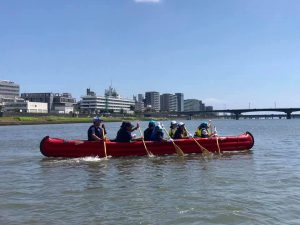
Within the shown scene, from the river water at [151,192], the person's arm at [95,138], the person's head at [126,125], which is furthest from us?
the person's head at [126,125]

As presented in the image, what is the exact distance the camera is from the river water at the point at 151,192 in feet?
36.4

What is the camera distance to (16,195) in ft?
46.0

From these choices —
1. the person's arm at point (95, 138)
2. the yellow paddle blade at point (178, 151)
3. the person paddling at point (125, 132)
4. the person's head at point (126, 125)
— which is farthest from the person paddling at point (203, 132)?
the person's arm at point (95, 138)

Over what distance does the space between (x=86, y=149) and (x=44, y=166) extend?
10.0 ft

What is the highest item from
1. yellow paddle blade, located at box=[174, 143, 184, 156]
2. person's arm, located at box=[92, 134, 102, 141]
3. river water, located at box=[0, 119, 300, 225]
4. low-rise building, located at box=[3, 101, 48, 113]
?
low-rise building, located at box=[3, 101, 48, 113]

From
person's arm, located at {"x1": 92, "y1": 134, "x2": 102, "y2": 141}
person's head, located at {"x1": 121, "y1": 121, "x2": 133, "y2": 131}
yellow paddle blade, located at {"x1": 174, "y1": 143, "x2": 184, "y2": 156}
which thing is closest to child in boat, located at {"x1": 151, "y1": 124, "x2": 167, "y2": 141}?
yellow paddle blade, located at {"x1": 174, "y1": 143, "x2": 184, "y2": 156}

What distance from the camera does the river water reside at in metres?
11.1

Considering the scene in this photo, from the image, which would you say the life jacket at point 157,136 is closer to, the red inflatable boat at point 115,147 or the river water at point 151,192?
the red inflatable boat at point 115,147

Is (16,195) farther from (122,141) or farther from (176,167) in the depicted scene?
(122,141)

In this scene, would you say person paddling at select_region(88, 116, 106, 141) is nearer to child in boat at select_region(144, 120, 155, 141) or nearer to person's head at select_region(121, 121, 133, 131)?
person's head at select_region(121, 121, 133, 131)

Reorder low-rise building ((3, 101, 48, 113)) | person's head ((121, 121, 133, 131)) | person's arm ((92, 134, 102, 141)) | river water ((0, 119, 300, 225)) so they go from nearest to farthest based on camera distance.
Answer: river water ((0, 119, 300, 225)) → person's arm ((92, 134, 102, 141)) → person's head ((121, 121, 133, 131)) → low-rise building ((3, 101, 48, 113))

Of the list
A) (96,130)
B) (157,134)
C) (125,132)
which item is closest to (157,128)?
(157,134)

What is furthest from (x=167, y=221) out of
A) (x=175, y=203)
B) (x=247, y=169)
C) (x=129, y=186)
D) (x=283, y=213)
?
(x=247, y=169)

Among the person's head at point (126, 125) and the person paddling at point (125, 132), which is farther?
the person paddling at point (125, 132)
